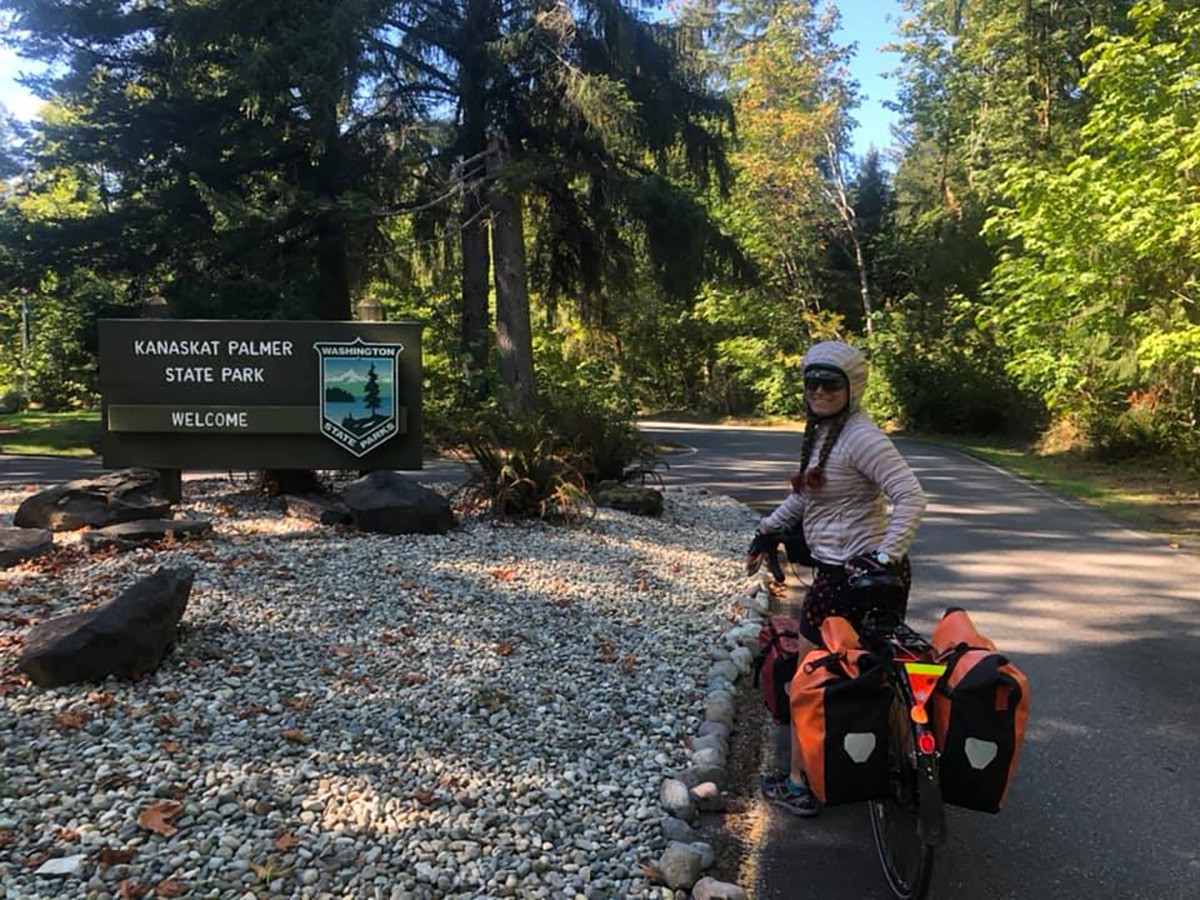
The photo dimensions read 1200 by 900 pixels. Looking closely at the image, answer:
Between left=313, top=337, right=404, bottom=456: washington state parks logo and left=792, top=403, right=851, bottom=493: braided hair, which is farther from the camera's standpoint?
left=313, top=337, right=404, bottom=456: washington state parks logo

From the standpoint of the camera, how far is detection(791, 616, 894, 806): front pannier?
2.67 m

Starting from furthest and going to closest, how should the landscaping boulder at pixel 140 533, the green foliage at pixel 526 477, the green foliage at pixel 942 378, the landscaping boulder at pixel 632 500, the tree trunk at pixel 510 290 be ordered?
the green foliage at pixel 942 378, the tree trunk at pixel 510 290, the landscaping boulder at pixel 632 500, the green foliage at pixel 526 477, the landscaping boulder at pixel 140 533

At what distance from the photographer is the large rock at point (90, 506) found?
287 inches

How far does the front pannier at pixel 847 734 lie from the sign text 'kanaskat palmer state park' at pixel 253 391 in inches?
245

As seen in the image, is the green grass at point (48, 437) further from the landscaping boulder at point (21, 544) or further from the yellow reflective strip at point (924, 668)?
the yellow reflective strip at point (924, 668)

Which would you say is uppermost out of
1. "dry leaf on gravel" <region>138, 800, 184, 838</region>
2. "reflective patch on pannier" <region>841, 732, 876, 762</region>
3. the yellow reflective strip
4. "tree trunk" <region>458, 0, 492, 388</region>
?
"tree trunk" <region>458, 0, 492, 388</region>

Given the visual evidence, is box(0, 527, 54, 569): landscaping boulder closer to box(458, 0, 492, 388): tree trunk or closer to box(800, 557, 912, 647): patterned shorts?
box(800, 557, 912, 647): patterned shorts

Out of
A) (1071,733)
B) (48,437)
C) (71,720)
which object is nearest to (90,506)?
(71,720)

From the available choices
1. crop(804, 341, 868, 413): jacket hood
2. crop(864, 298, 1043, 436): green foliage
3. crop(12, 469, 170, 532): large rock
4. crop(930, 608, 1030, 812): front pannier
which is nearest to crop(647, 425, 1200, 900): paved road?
crop(930, 608, 1030, 812): front pannier

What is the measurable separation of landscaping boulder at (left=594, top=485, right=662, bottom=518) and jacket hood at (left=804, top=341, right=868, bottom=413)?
6.23m

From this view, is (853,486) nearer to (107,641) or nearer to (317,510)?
(107,641)

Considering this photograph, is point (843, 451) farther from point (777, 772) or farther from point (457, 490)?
point (457, 490)

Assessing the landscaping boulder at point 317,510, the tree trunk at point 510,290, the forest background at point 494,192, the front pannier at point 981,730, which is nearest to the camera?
the front pannier at point 981,730

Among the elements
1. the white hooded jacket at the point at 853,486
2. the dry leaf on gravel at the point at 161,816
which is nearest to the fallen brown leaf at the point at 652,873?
the white hooded jacket at the point at 853,486
